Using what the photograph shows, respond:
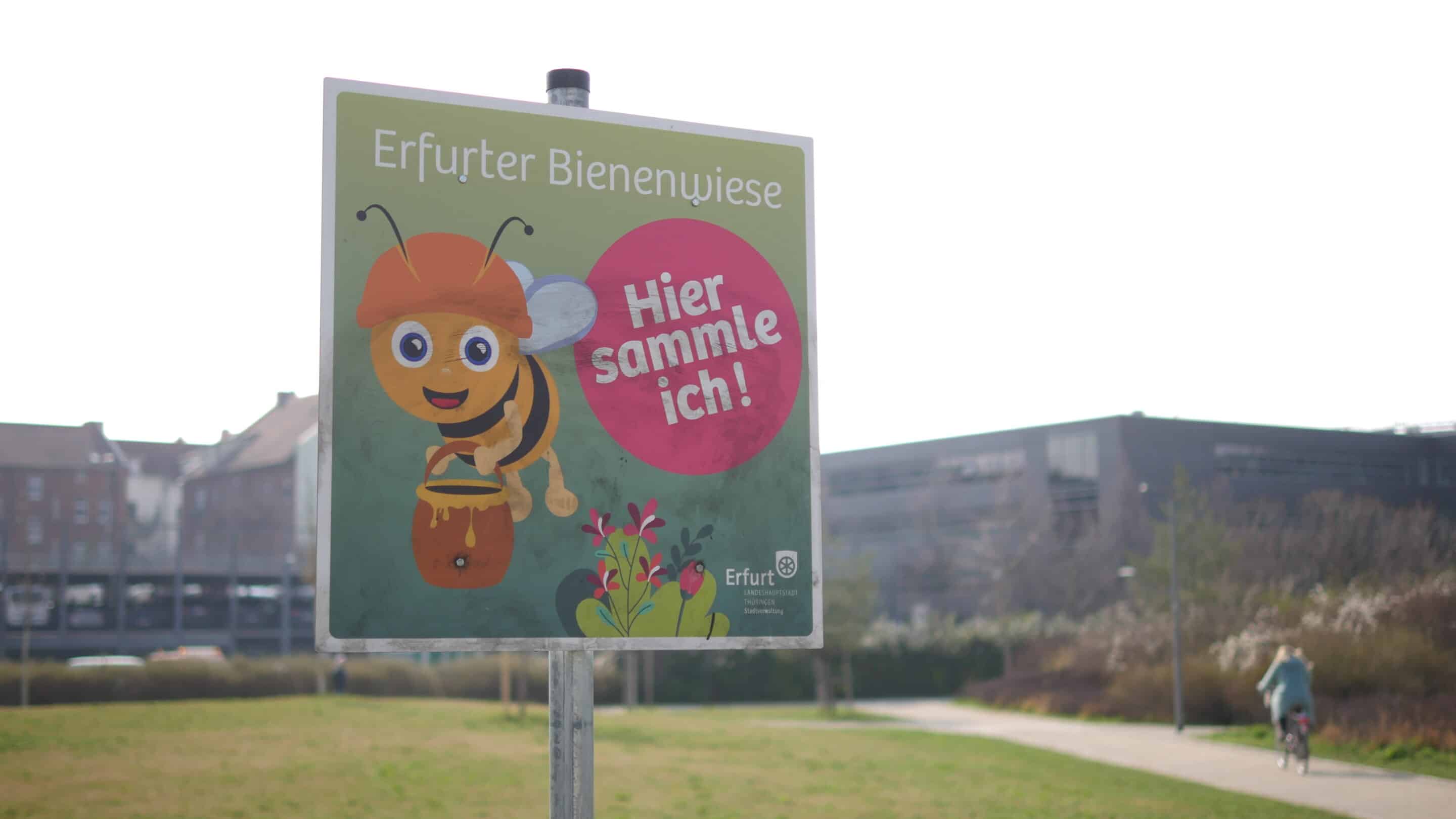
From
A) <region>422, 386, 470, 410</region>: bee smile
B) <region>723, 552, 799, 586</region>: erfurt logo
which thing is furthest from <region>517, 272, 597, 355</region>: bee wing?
<region>723, 552, 799, 586</region>: erfurt logo

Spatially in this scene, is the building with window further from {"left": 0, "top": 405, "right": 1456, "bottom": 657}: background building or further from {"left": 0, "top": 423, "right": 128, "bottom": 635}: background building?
{"left": 0, "top": 423, "right": 128, "bottom": 635}: background building

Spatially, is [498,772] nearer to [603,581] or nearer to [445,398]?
[603,581]

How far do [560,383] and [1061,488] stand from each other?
6626 cm

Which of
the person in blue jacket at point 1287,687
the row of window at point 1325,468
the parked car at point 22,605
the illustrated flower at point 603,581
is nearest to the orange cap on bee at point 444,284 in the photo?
the illustrated flower at point 603,581

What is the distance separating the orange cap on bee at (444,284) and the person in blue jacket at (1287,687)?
17915 millimetres

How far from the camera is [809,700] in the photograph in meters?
44.2

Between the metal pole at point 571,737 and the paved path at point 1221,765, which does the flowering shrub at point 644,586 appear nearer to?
the metal pole at point 571,737

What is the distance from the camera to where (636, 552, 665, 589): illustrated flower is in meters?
4.43

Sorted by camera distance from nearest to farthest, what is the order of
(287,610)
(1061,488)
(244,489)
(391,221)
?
(391,221) < (287,610) < (244,489) < (1061,488)

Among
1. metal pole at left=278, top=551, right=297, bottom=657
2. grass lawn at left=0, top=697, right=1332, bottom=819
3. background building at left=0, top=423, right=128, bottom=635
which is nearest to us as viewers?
grass lawn at left=0, top=697, right=1332, bottom=819

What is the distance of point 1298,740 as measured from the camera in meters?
19.3

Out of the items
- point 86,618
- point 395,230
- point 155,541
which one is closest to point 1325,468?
point 155,541

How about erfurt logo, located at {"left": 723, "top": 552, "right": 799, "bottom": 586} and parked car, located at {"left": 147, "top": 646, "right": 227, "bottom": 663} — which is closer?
erfurt logo, located at {"left": 723, "top": 552, "right": 799, "bottom": 586}

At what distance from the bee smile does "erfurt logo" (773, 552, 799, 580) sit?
1.26m
